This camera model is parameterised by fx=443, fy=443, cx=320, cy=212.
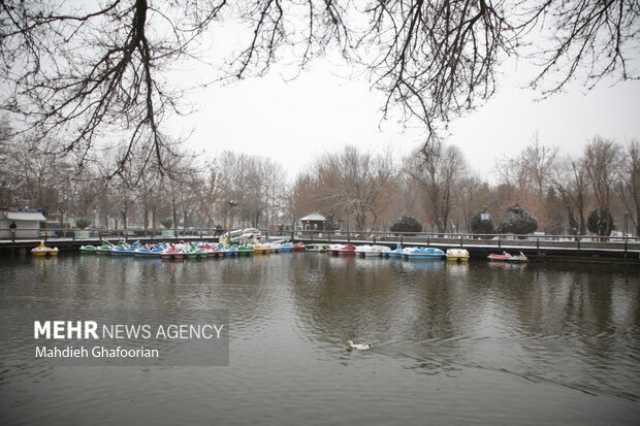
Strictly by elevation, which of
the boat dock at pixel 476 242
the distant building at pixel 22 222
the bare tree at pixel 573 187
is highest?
the bare tree at pixel 573 187

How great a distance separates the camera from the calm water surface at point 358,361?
23.1 feet

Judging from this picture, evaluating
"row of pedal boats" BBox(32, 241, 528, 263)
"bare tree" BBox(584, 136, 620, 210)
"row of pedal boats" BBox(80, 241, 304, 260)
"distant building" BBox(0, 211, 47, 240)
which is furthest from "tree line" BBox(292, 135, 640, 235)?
"distant building" BBox(0, 211, 47, 240)

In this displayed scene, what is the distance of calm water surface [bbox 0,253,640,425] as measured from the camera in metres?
7.03

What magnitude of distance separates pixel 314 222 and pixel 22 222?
26906 millimetres

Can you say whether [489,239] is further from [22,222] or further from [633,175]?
[22,222]

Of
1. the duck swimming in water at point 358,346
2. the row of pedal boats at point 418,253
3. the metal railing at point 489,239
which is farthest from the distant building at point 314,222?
the duck swimming in water at point 358,346

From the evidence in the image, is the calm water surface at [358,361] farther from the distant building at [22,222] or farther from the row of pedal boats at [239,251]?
the distant building at [22,222]

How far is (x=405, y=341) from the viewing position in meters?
10.7

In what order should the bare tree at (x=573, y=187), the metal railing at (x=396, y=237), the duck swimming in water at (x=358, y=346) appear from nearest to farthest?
1. the duck swimming in water at (x=358, y=346)
2. the metal railing at (x=396, y=237)
3. the bare tree at (x=573, y=187)

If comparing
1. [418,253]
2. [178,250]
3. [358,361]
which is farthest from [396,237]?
[358,361]

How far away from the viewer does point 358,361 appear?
9.20m

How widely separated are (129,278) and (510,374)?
17370 millimetres

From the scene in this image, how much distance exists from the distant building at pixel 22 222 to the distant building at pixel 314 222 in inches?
964

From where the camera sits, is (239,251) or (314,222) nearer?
(239,251)
